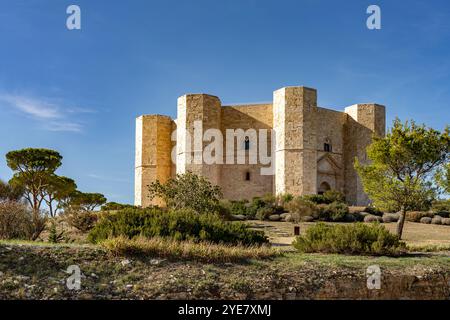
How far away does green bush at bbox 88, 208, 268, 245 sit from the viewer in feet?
38.4

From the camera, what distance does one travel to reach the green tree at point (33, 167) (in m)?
37.4

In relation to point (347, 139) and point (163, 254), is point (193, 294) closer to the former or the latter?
point (163, 254)

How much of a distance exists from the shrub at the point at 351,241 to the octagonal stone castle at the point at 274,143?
22.7 m

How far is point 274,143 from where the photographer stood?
38219mm

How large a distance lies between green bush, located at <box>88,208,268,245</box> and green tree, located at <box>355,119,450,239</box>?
759cm

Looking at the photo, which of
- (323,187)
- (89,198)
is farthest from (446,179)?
(89,198)

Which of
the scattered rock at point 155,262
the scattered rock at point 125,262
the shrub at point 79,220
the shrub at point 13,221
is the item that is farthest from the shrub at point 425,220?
the scattered rock at point 125,262

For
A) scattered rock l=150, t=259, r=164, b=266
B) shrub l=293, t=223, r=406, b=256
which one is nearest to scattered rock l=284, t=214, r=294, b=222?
shrub l=293, t=223, r=406, b=256

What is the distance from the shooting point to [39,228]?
15.2m

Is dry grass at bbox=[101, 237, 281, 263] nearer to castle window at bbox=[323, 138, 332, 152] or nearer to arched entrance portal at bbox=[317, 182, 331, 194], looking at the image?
arched entrance portal at bbox=[317, 182, 331, 194]
